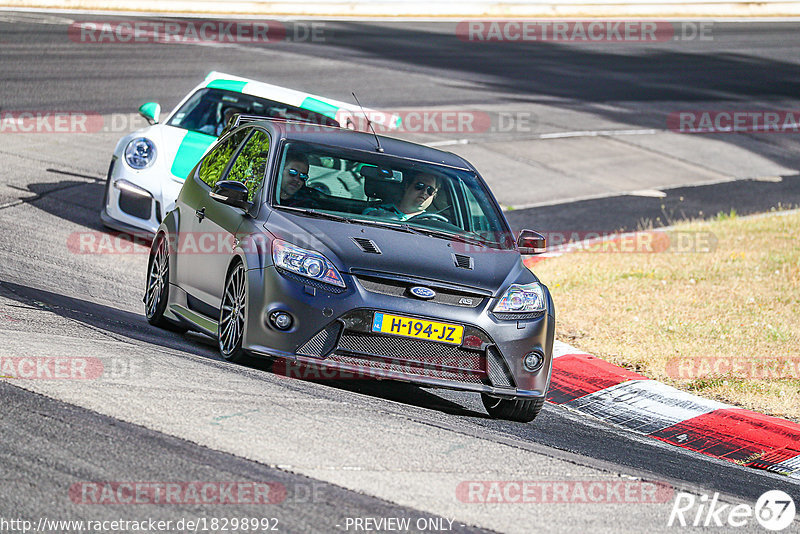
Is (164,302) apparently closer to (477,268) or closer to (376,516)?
(477,268)

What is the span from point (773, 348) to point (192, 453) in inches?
244

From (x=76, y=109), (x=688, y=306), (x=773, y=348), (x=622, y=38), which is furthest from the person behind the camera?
(x=622, y=38)

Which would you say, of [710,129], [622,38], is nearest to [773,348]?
[710,129]

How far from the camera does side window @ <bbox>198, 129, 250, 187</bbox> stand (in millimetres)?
8631

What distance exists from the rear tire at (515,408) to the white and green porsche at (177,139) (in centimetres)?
472

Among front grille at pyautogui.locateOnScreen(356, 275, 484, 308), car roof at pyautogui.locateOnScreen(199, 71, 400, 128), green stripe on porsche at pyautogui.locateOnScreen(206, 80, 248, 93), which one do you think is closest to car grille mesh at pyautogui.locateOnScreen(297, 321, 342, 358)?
front grille at pyautogui.locateOnScreen(356, 275, 484, 308)

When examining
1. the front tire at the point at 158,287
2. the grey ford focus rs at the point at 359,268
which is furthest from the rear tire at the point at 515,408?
the front tire at the point at 158,287

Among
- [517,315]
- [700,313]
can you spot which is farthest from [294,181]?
[700,313]

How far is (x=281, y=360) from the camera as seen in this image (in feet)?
22.5

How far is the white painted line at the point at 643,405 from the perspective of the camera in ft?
27.0

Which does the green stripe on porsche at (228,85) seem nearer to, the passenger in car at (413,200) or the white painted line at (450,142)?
the passenger in car at (413,200)

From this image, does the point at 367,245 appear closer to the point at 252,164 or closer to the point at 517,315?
the point at 517,315

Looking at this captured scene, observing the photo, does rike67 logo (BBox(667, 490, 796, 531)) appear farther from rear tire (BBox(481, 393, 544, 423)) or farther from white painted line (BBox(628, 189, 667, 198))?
white painted line (BBox(628, 189, 667, 198))

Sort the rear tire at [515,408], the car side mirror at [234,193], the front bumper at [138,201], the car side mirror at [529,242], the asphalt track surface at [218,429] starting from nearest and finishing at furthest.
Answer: the asphalt track surface at [218,429] → the rear tire at [515,408] → the car side mirror at [234,193] → the car side mirror at [529,242] → the front bumper at [138,201]
